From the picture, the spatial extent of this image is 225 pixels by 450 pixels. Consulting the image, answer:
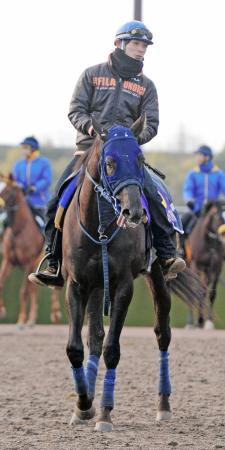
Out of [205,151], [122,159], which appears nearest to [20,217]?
[205,151]

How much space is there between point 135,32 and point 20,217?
417 inches

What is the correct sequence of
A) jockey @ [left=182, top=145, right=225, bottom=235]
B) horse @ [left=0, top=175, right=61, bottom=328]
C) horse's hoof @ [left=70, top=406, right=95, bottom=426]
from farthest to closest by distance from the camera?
jockey @ [left=182, top=145, right=225, bottom=235], horse @ [left=0, top=175, right=61, bottom=328], horse's hoof @ [left=70, top=406, right=95, bottom=426]

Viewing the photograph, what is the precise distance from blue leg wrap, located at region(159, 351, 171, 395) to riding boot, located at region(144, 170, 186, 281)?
26.4 inches

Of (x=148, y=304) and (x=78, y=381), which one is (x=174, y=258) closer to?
(x=78, y=381)

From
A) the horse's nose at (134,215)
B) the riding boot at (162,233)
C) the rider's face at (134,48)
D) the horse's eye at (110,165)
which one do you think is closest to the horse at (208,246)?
the riding boot at (162,233)

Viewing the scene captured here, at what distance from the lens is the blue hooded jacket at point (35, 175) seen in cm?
1912

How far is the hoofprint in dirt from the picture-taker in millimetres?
7112

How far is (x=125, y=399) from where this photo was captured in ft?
30.5

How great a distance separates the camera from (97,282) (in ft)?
25.0

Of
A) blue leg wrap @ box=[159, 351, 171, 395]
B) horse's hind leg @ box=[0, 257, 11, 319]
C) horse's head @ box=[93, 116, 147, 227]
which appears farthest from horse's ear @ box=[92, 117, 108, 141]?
horse's hind leg @ box=[0, 257, 11, 319]

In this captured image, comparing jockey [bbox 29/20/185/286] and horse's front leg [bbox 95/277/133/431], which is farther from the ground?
jockey [bbox 29/20/185/286]

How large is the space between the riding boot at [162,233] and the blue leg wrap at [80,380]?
1160mm

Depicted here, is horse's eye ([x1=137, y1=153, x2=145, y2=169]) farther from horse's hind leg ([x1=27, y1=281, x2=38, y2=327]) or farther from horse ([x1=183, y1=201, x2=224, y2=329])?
horse ([x1=183, y1=201, x2=224, y2=329])

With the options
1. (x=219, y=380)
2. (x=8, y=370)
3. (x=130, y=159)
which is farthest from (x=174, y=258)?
(x=8, y=370)
